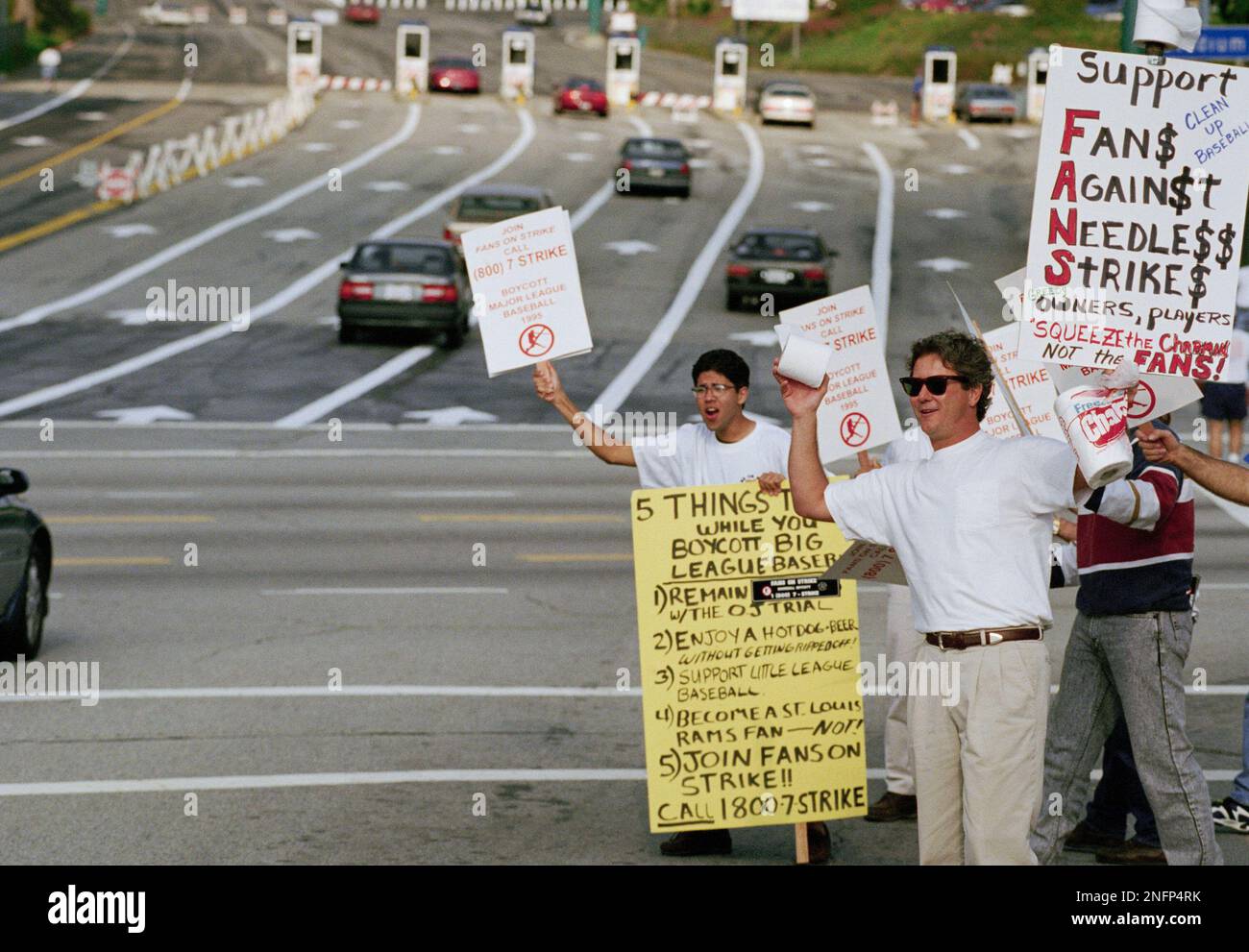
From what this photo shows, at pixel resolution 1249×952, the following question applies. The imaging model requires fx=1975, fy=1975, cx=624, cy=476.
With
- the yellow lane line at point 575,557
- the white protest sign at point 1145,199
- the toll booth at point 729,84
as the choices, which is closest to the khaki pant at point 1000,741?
the white protest sign at point 1145,199

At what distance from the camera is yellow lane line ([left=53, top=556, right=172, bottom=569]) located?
55.1ft

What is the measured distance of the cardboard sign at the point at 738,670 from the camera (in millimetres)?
8422

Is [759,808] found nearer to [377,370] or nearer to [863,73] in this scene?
[377,370]

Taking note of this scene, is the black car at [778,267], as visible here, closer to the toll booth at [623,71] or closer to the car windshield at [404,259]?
the car windshield at [404,259]

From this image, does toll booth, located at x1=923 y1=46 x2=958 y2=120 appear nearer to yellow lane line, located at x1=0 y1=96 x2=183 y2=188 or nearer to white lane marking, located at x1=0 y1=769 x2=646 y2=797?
yellow lane line, located at x1=0 y1=96 x2=183 y2=188

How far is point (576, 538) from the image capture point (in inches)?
730

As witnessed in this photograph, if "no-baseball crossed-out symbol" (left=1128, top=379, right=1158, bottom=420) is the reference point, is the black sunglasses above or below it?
above

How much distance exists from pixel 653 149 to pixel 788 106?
1617cm

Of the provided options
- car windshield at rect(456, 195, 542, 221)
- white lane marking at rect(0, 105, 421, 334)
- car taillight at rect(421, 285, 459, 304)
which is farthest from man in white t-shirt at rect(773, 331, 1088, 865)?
car windshield at rect(456, 195, 542, 221)

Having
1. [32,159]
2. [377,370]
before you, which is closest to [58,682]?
[377,370]

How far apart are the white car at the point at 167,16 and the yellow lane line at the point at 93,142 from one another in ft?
90.6

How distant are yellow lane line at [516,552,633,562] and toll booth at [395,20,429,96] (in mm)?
58291

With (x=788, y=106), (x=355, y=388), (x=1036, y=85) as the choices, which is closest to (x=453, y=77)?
(x=788, y=106)

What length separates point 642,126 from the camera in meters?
67.6
